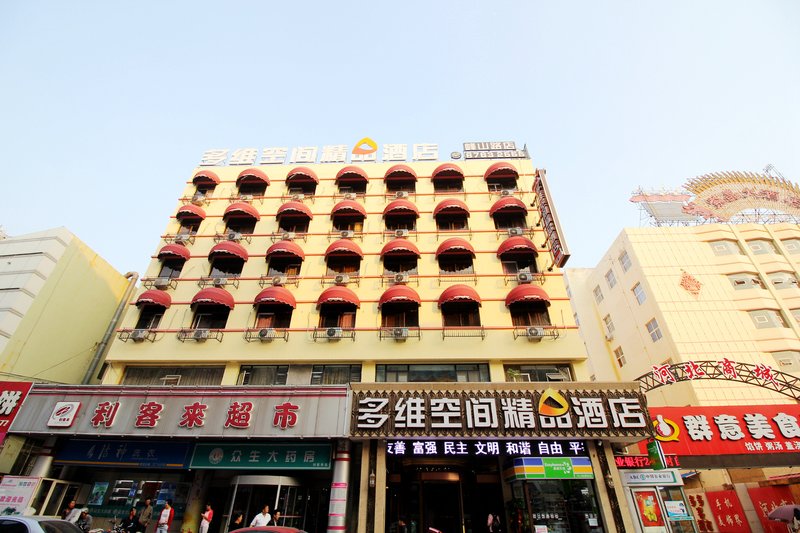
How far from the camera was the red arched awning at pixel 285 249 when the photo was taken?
22.2m

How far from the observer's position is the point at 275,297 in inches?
789

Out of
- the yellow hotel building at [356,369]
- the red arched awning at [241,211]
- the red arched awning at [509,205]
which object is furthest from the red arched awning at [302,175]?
the red arched awning at [509,205]

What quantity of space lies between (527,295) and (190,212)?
20874 millimetres

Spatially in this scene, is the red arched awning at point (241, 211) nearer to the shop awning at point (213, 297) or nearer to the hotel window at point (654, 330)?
the shop awning at point (213, 297)

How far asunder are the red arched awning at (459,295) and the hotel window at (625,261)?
20.4 metres

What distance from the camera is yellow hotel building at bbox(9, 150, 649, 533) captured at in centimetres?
1585

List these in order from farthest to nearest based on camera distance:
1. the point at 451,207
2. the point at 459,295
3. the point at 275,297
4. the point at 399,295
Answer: the point at 451,207 < the point at 275,297 < the point at 399,295 < the point at 459,295

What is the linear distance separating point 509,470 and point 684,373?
423 inches

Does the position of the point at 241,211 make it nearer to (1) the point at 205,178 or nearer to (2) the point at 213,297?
(1) the point at 205,178

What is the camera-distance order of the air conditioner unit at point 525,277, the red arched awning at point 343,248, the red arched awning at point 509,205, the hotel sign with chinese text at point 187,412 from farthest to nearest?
the red arched awning at point 509,205, the red arched awning at point 343,248, the air conditioner unit at point 525,277, the hotel sign with chinese text at point 187,412

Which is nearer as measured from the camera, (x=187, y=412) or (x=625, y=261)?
(x=187, y=412)

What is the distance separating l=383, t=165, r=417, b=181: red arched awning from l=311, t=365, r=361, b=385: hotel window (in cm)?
1313

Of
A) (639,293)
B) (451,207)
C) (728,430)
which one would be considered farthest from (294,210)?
(639,293)

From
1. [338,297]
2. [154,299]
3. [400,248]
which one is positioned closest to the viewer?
[338,297]
